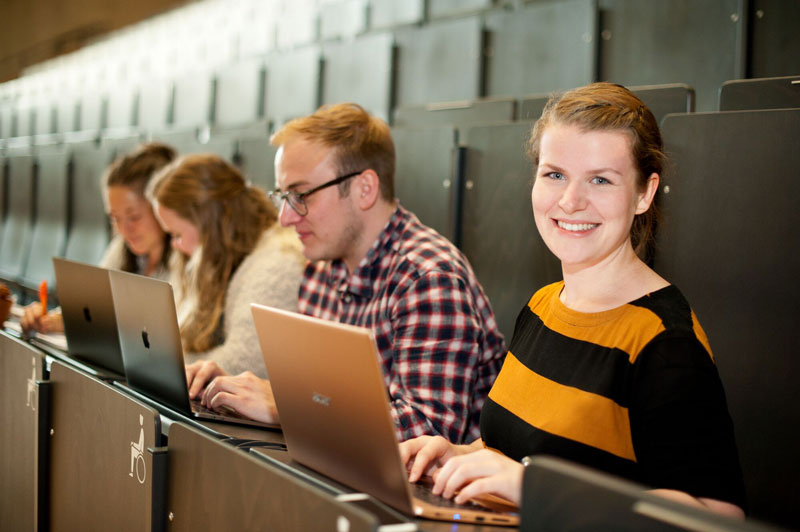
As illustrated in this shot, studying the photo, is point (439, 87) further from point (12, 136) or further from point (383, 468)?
point (12, 136)

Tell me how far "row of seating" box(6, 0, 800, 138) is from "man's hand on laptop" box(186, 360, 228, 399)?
2.73ft

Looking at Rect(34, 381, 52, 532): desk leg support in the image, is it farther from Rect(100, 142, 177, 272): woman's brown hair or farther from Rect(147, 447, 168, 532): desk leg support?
Rect(100, 142, 177, 272): woman's brown hair

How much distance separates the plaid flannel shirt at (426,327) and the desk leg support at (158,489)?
0.24m

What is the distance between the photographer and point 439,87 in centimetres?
230

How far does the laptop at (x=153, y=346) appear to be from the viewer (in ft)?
2.68

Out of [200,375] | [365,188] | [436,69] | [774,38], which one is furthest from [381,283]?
[436,69]

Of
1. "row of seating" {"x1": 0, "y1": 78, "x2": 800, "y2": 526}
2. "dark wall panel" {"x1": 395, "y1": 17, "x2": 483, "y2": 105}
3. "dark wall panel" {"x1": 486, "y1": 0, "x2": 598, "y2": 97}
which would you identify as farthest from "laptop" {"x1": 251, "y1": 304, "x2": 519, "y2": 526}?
"dark wall panel" {"x1": 395, "y1": 17, "x2": 483, "y2": 105}

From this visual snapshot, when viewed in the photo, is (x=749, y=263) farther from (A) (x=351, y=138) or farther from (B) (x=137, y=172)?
(B) (x=137, y=172)

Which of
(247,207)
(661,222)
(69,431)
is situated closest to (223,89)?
(247,207)

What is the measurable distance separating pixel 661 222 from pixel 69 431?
2.40ft

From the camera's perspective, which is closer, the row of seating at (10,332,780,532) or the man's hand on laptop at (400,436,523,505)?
the row of seating at (10,332,780,532)

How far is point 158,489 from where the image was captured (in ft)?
2.43

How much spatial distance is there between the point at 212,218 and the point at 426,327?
0.56 m

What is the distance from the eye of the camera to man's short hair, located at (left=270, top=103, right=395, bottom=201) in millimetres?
1090
